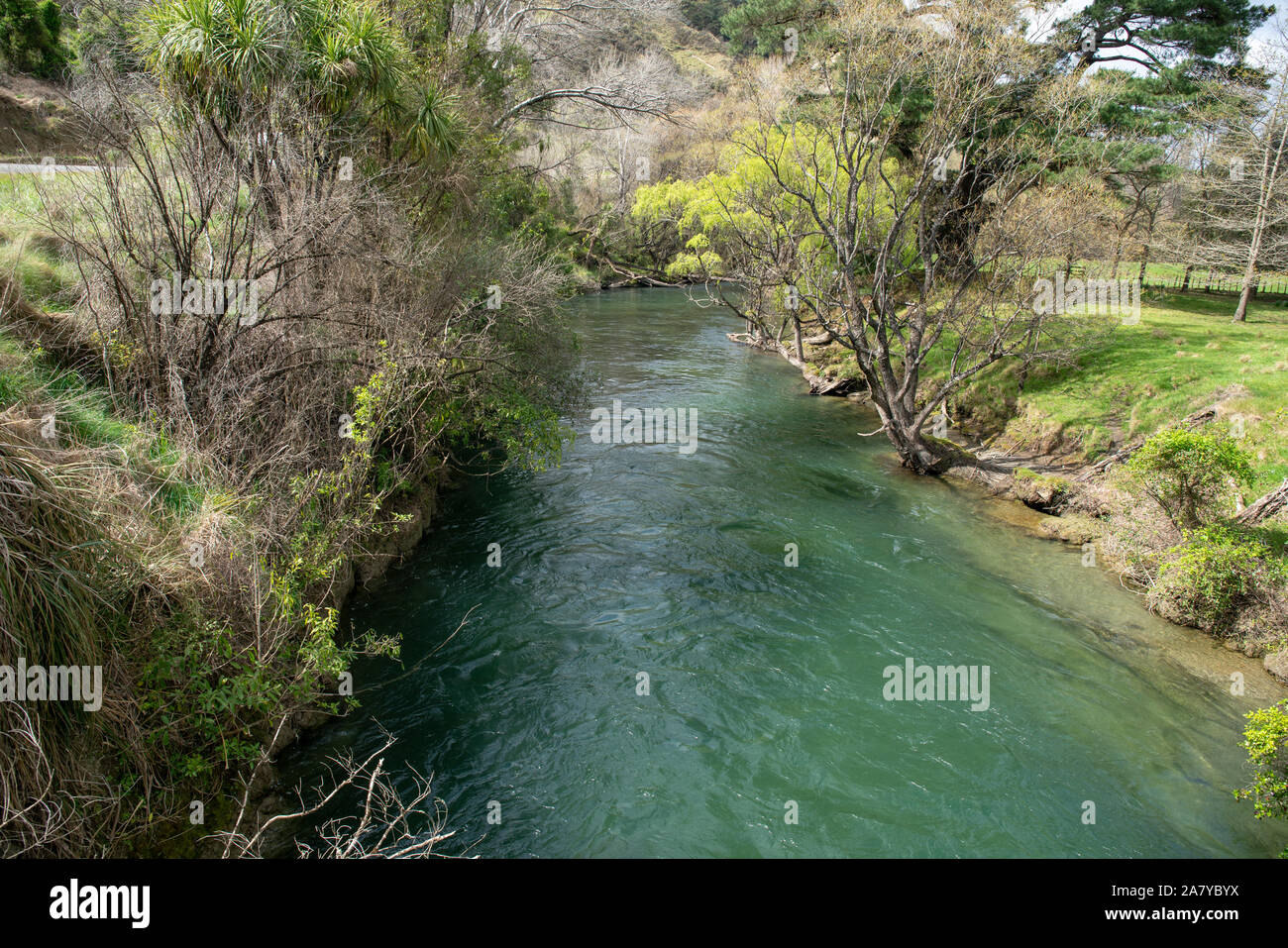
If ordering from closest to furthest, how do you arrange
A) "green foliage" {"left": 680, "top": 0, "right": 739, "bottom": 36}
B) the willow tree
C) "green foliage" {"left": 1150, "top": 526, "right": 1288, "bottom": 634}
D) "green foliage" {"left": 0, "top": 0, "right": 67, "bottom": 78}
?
1. "green foliage" {"left": 1150, "top": 526, "right": 1288, "bottom": 634}
2. the willow tree
3. "green foliage" {"left": 0, "top": 0, "right": 67, "bottom": 78}
4. "green foliage" {"left": 680, "top": 0, "right": 739, "bottom": 36}

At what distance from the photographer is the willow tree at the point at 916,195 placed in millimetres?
15375

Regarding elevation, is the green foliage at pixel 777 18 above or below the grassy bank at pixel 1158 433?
above

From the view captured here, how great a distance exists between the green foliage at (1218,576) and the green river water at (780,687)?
509mm

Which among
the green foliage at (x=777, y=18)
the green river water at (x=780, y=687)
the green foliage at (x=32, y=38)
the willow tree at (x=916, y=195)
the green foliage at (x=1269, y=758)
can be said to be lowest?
the green river water at (x=780, y=687)

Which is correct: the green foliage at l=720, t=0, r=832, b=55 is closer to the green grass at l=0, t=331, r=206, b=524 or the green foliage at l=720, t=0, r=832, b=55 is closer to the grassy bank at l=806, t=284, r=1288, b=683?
the grassy bank at l=806, t=284, r=1288, b=683

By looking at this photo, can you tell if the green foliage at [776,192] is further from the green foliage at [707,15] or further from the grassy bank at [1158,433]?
the green foliage at [707,15]

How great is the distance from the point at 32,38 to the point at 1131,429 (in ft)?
122

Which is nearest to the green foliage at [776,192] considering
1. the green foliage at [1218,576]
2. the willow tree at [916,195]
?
the willow tree at [916,195]

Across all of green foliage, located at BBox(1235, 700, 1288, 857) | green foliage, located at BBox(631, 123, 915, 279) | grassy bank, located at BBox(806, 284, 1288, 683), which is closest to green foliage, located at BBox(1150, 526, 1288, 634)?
grassy bank, located at BBox(806, 284, 1288, 683)

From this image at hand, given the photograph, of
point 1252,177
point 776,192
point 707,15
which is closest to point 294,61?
point 776,192

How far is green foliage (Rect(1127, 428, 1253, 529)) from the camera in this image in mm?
10570

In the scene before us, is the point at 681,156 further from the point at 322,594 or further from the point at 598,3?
the point at 322,594

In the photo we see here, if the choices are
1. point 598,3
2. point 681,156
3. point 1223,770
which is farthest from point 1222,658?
point 681,156

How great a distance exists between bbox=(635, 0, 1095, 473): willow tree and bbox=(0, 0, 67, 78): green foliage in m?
24.7
